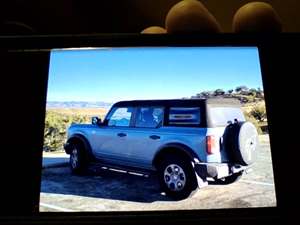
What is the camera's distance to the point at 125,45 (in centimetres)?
53

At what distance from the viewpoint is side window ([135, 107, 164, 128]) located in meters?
0.52

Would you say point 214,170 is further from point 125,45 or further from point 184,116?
point 125,45

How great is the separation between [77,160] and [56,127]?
0.06m

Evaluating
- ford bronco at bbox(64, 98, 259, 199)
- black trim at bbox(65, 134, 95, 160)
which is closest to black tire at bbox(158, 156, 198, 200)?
ford bronco at bbox(64, 98, 259, 199)

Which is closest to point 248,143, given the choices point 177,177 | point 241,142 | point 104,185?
point 241,142

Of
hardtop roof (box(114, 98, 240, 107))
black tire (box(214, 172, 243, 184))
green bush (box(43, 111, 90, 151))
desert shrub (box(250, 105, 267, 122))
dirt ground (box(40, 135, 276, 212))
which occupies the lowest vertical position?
dirt ground (box(40, 135, 276, 212))

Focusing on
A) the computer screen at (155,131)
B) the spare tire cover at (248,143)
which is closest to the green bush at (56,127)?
the computer screen at (155,131)

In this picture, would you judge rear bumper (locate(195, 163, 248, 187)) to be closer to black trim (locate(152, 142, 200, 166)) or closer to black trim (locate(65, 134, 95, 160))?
black trim (locate(152, 142, 200, 166))

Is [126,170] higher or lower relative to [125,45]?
lower

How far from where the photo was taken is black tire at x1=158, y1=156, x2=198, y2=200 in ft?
1.58

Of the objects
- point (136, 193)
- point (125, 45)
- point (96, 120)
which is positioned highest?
point (125, 45)

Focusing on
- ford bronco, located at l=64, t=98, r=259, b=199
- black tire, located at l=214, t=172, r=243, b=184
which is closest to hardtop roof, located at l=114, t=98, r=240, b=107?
ford bronco, located at l=64, t=98, r=259, b=199

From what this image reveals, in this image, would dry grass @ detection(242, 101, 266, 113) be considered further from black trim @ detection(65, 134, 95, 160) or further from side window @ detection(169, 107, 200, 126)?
black trim @ detection(65, 134, 95, 160)

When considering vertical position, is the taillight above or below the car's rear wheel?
above
